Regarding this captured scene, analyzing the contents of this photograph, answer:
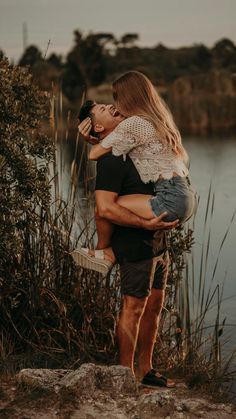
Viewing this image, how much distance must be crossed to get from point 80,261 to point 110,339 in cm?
82

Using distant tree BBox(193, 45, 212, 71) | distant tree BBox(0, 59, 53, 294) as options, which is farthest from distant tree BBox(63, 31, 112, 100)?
distant tree BBox(0, 59, 53, 294)

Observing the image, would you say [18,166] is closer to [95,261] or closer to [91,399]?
[95,261]

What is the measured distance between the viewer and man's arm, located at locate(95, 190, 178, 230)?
12.1ft

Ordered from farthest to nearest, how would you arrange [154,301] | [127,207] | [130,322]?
[154,301]
[130,322]
[127,207]

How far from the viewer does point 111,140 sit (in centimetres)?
372

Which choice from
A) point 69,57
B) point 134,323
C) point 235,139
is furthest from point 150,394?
point 69,57

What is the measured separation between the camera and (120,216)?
3.69m

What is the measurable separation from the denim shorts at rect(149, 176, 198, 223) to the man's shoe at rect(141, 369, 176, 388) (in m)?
0.83

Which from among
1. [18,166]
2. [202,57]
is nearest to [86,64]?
[202,57]

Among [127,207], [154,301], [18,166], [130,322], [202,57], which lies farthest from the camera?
[202,57]

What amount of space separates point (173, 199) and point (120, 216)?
251 mm

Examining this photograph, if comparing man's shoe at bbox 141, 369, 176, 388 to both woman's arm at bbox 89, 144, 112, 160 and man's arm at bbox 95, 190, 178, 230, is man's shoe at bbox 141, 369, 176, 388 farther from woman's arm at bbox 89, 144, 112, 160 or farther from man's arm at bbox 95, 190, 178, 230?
woman's arm at bbox 89, 144, 112, 160

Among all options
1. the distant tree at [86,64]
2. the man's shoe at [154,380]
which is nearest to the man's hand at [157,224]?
the man's shoe at [154,380]

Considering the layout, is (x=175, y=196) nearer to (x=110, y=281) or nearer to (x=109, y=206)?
(x=109, y=206)
